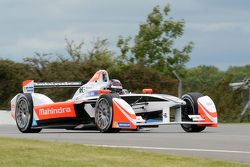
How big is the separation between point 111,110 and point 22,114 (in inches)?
162

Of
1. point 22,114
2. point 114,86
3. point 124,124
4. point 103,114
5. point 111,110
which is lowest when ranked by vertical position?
point 124,124

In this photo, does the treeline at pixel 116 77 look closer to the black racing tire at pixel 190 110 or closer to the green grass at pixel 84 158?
the black racing tire at pixel 190 110

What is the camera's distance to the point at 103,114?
19.5 metres

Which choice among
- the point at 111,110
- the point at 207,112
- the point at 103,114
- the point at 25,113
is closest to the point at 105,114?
the point at 103,114

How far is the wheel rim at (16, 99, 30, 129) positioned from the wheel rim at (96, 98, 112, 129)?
9.91 feet

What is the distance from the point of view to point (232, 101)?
30578 mm

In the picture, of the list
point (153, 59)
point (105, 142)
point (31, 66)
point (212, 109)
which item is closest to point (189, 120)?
point (212, 109)

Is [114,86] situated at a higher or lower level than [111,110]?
higher

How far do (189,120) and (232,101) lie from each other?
10.9 meters

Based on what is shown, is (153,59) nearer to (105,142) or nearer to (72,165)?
(105,142)

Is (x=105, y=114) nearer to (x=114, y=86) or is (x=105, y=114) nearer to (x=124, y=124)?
(x=124, y=124)

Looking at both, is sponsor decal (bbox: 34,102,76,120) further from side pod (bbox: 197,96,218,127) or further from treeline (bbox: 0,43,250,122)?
treeline (bbox: 0,43,250,122)

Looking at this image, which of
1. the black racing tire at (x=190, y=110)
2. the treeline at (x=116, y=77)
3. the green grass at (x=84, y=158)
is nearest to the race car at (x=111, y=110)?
the black racing tire at (x=190, y=110)

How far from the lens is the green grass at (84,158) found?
10.5 m
